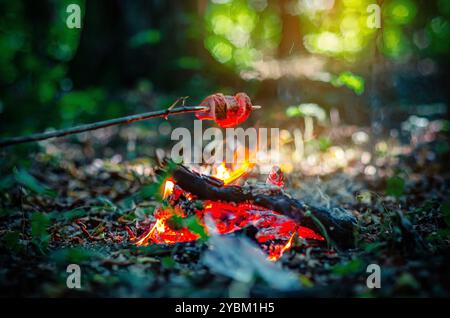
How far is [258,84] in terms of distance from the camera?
8219 mm

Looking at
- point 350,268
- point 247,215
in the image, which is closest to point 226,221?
point 247,215

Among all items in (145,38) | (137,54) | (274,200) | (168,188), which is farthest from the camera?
(137,54)

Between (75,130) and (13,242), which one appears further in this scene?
(13,242)

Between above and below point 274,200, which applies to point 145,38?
above

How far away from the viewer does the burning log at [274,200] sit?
2.82 metres

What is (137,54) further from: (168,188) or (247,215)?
(247,215)

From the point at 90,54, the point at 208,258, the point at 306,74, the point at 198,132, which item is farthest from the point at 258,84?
the point at 208,258

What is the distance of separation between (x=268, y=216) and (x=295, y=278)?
2.39 ft

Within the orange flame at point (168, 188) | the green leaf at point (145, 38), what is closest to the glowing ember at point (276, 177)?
the orange flame at point (168, 188)

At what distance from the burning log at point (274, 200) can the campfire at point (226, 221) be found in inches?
0.6

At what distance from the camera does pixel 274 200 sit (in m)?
2.84

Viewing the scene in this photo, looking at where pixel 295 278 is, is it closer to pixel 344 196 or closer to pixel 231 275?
pixel 231 275

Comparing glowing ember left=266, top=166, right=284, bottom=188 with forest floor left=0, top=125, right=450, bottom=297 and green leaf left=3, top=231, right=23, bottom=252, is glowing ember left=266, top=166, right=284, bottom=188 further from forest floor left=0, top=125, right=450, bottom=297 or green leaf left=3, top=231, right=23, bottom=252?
green leaf left=3, top=231, right=23, bottom=252

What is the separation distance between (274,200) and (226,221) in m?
0.39
